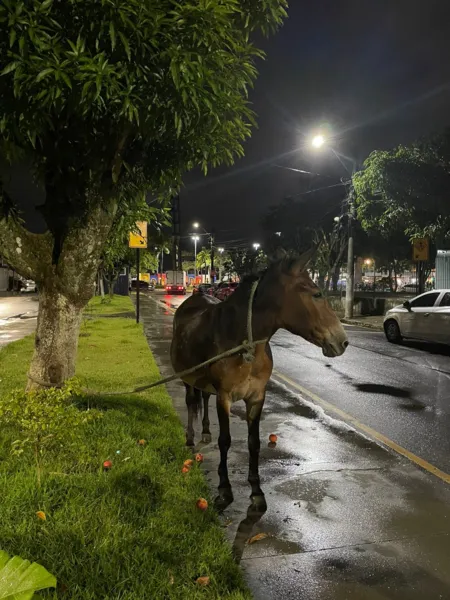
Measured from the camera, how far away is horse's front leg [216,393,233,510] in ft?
14.0

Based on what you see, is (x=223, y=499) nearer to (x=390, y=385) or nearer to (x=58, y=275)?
(x=58, y=275)

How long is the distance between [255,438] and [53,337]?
9.80ft

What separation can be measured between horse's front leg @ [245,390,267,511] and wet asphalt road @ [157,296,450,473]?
86.7 inches

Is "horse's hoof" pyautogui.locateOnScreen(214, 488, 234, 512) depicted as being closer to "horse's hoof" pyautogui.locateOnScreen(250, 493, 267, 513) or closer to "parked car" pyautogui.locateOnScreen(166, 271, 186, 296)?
"horse's hoof" pyautogui.locateOnScreen(250, 493, 267, 513)

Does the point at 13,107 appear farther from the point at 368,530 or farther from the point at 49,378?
the point at 368,530

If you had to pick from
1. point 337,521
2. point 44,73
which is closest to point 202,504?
point 337,521

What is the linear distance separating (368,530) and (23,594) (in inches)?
117

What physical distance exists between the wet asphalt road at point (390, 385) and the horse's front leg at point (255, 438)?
220 centimetres

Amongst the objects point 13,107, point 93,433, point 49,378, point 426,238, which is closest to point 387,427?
point 93,433

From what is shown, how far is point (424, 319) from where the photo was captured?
14.8 m

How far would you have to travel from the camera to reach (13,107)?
422cm

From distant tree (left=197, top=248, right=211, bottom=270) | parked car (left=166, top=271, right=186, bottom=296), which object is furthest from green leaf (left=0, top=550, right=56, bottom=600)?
distant tree (left=197, top=248, right=211, bottom=270)

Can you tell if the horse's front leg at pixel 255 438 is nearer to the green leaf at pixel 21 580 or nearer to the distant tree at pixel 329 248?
the green leaf at pixel 21 580

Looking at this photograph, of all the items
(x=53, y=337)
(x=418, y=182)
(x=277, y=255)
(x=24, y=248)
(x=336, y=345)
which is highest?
(x=418, y=182)
